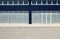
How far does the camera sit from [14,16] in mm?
25781

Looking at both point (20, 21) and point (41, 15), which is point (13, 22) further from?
point (41, 15)

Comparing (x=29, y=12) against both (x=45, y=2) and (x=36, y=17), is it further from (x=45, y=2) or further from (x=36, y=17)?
(x=45, y=2)

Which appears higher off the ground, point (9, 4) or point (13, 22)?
point (9, 4)

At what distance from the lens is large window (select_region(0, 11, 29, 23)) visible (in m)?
25.6

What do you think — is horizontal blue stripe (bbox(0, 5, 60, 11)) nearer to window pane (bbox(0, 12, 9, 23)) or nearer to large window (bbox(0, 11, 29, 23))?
large window (bbox(0, 11, 29, 23))

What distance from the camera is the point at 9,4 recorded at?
2583cm

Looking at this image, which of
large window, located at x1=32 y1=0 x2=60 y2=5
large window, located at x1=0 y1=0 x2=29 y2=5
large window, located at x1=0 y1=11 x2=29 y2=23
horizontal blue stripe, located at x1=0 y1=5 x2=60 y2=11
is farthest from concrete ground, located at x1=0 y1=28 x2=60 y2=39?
large window, located at x1=32 y1=0 x2=60 y2=5

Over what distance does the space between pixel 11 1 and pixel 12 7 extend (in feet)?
5.68

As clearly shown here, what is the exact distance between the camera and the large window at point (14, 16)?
2558 cm

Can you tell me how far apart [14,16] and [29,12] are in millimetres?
3148

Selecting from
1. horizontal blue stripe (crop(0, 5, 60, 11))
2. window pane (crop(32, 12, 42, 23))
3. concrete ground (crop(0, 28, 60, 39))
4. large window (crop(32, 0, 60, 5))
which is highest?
large window (crop(32, 0, 60, 5))

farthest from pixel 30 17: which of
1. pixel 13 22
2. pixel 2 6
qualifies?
pixel 2 6

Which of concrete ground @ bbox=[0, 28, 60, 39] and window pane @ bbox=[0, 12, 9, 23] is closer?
concrete ground @ bbox=[0, 28, 60, 39]

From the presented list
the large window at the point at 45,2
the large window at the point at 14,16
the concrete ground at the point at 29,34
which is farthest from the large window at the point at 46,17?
the concrete ground at the point at 29,34
